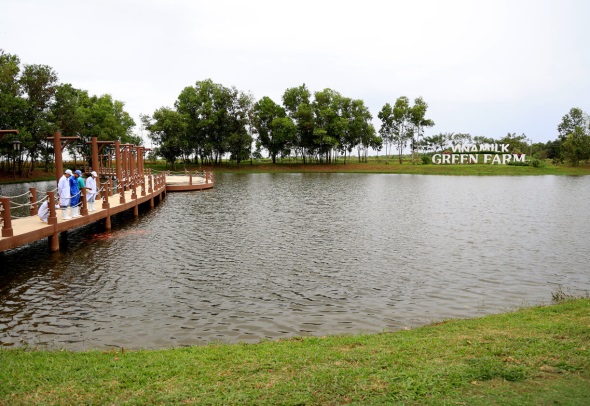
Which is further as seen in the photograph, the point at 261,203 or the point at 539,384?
the point at 261,203

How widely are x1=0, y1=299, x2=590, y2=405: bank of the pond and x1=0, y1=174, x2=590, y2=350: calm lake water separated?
5.96ft

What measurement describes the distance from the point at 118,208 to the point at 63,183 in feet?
17.9

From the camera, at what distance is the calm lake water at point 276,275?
1033 centimetres

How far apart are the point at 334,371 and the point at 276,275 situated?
325 inches

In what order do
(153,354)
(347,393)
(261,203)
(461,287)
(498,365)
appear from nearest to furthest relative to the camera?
(347,393)
(498,365)
(153,354)
(461,287)
(261,203)

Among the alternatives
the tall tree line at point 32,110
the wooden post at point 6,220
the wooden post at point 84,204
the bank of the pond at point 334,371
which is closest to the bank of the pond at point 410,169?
the tall tree line at point 32,110

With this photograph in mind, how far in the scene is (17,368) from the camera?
7066mm

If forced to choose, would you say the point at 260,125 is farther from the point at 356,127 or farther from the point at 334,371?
the point at 334,371

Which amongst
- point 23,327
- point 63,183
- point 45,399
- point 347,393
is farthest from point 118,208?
point 347,393

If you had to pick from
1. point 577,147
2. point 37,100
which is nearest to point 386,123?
point 577,147

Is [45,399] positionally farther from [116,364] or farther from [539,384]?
[539,384]

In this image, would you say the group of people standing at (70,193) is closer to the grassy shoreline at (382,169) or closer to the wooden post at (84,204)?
the wooden post at (84,204)

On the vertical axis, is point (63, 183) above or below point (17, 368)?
above

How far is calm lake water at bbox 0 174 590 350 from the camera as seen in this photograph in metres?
10.3
